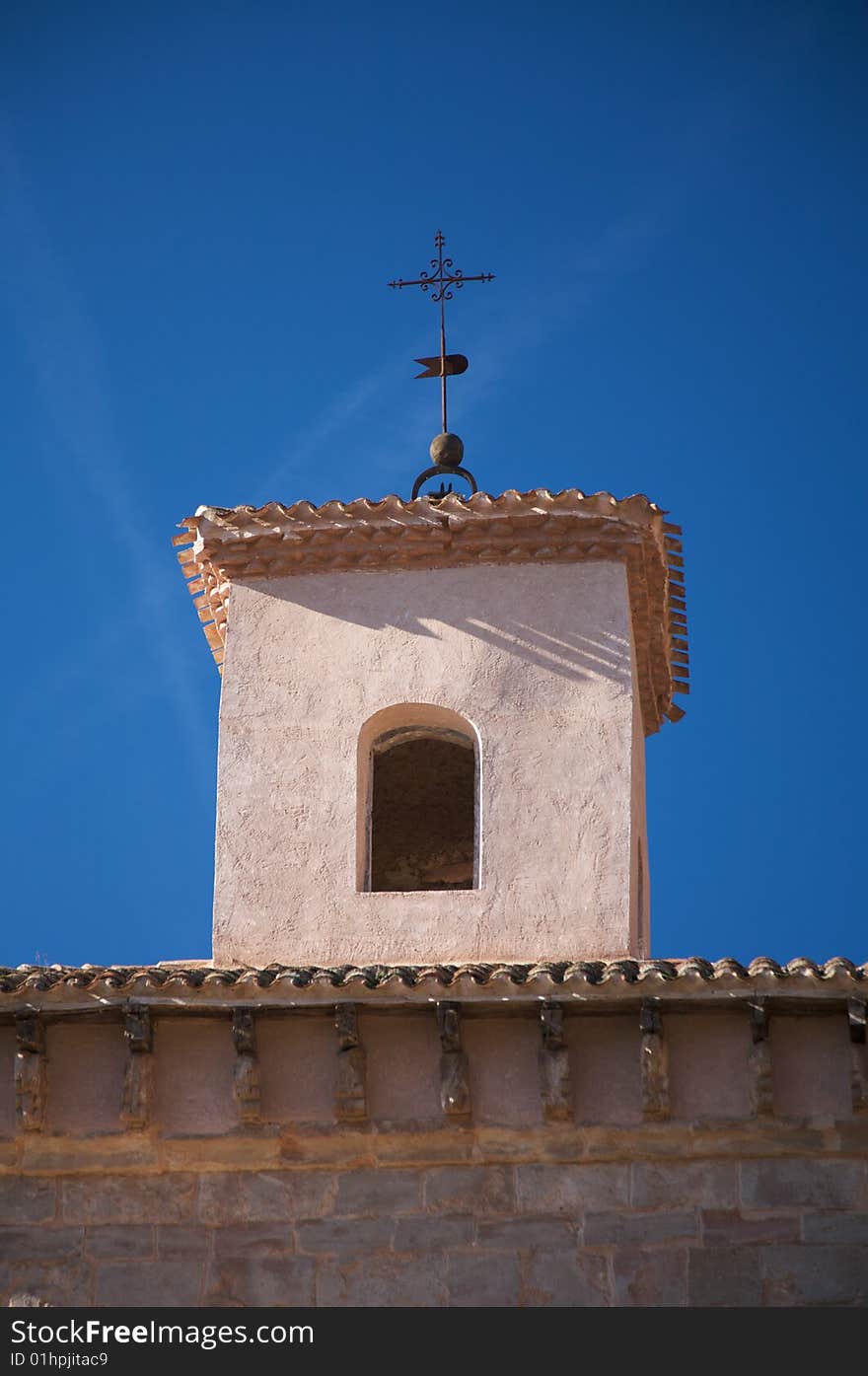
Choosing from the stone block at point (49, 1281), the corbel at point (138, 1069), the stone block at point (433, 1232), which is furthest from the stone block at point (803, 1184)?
the stone block at point (49, 1281)

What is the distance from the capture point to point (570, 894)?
1499 centimetres

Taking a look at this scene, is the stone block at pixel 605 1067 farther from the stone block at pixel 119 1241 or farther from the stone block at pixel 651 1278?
the stone block at pixel 119 1241

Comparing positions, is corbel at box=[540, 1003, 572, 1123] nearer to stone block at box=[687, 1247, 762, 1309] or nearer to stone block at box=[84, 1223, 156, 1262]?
stone block at box=[687, 1247, 762, 1309]

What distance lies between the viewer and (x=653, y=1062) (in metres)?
13.0

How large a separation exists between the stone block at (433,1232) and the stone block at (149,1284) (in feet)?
3.51

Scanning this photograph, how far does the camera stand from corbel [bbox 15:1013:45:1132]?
519 inches

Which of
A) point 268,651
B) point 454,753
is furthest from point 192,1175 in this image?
point 454,753

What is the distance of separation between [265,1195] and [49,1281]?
1.20m

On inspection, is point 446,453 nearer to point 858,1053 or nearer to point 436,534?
point 436,534

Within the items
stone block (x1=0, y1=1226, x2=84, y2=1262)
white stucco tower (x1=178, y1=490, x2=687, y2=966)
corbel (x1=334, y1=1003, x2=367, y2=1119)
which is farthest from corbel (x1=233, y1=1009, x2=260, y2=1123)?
white stucco tower (x1=178, y1=490, x2=687, y2=966)

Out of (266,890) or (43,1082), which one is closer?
(43,1082)
